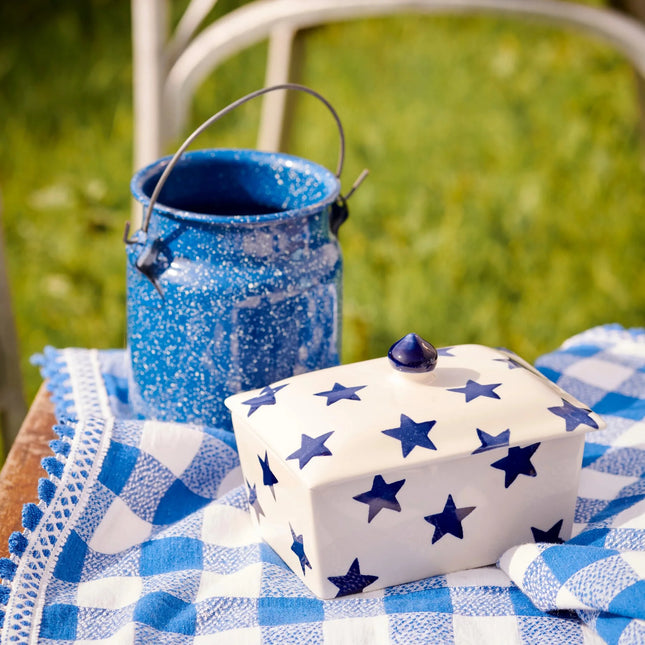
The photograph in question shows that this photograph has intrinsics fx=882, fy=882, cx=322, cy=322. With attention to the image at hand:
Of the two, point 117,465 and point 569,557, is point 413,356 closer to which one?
Answer: point 569,557

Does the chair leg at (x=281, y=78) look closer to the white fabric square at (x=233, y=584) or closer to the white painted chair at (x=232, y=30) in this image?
the white painted chair at (x=232, y=30)

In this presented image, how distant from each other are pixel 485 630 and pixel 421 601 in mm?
53

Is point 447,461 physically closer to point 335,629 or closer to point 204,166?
point 335,629

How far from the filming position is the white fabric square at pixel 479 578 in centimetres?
71

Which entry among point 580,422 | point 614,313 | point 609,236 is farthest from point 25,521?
point 609,236

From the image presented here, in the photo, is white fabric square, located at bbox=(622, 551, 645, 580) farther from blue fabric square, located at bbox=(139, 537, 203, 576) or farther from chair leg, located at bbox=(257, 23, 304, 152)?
chair leg, located at bbox=(257, 23, 304, 152)

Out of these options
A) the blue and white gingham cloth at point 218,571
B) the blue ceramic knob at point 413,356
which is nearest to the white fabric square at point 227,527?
the blue and white gingham cloth at point 218,571

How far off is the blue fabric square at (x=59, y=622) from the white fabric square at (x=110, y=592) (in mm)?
13

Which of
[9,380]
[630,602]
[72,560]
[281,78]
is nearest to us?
[630,602]

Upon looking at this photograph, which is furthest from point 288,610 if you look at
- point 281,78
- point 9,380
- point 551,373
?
point 281,78

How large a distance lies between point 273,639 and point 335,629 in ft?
0.15

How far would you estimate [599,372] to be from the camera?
1.02 metres

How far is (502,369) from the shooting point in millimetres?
725

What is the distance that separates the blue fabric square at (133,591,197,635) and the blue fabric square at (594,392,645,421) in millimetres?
497
